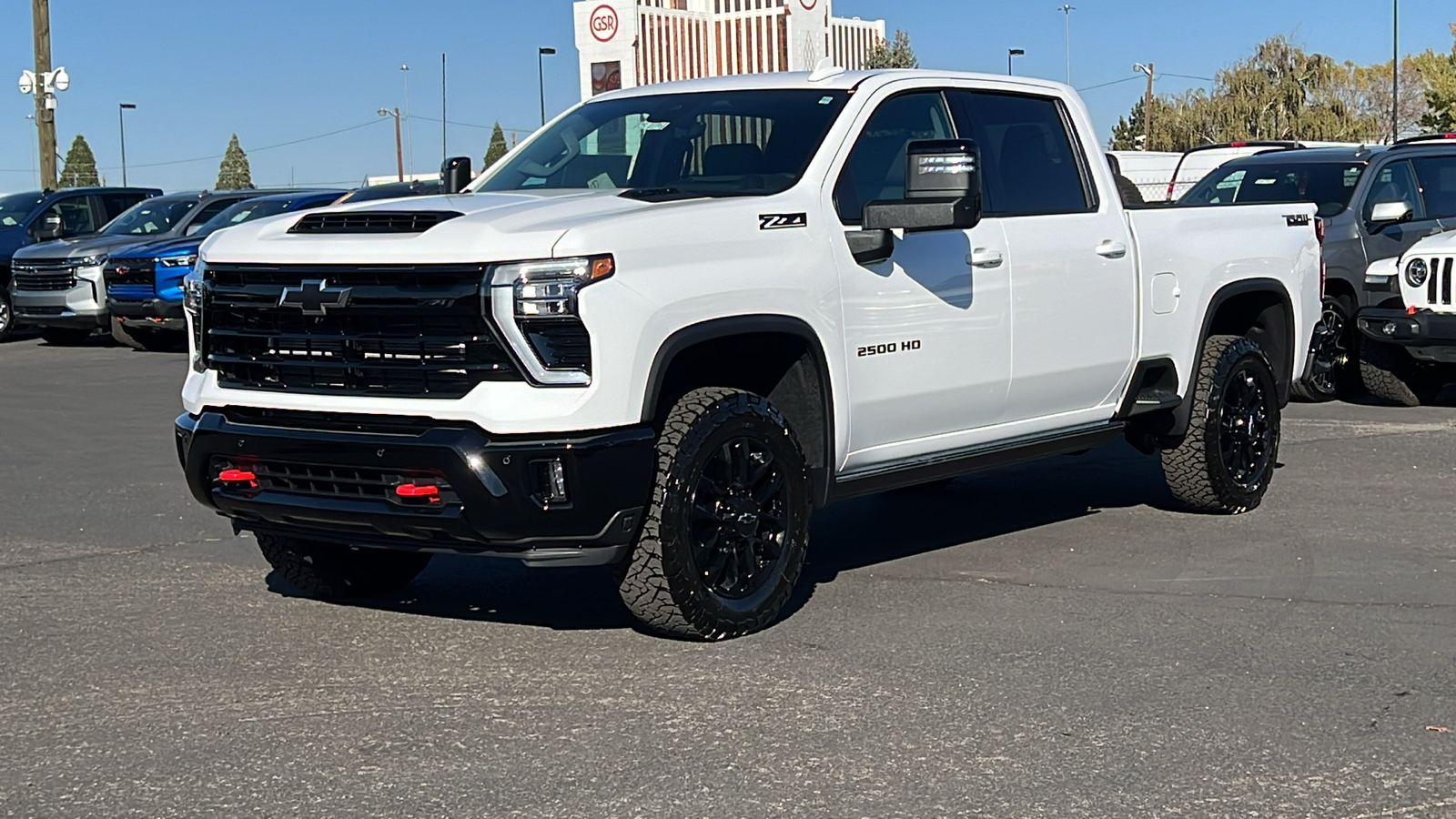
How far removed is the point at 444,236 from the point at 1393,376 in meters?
9.01

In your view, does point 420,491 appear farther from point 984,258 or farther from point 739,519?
point 984,258

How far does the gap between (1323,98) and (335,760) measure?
2972 inches

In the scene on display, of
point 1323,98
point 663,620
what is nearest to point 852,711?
point 663,620

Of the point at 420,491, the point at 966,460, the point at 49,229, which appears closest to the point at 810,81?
the point at 966,460

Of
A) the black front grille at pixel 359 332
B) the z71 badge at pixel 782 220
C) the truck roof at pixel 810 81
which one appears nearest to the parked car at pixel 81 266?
the truck roof at pixel 810 81

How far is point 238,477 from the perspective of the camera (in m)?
5.93

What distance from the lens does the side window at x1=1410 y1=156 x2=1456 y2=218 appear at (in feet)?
43.7

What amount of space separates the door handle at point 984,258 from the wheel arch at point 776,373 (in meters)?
0.93

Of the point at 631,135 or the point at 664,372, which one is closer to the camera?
the point at 664,372

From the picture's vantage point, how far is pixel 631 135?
23.4 feet

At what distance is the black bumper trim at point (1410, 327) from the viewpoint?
38.4 feet

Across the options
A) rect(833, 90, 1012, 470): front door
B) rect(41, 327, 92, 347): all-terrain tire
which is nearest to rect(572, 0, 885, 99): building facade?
rect(41, 327, 92, 347): all-terrain tire

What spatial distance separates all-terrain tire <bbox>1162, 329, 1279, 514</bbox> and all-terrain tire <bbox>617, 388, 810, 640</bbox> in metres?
2.65

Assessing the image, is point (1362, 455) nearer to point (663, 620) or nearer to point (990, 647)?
point (990, 647)
